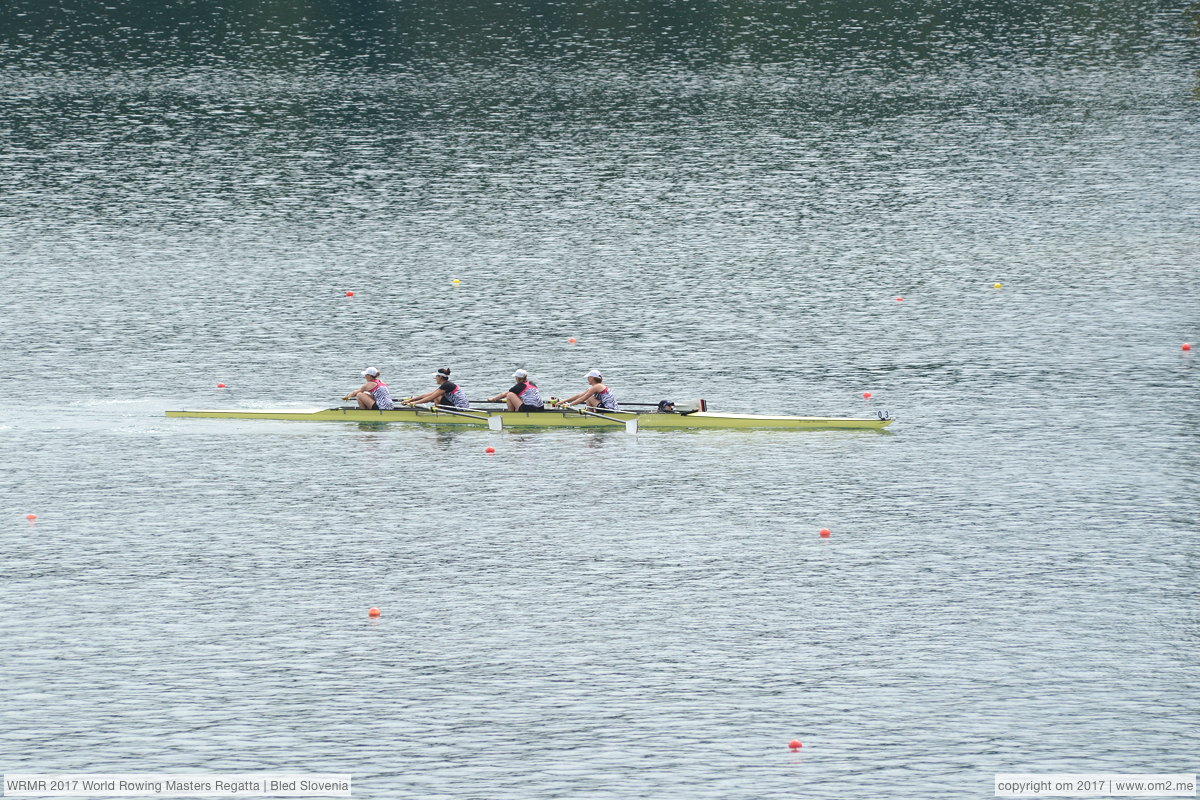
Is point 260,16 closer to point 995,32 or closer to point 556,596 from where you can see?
point 995,32

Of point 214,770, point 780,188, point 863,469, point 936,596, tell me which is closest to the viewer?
point 214,770

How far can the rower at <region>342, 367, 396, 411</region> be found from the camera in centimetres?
3859

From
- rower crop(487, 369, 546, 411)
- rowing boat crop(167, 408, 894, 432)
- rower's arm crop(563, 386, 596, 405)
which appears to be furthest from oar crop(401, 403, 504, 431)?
rower's arm crop(563, 386, 596, 405)

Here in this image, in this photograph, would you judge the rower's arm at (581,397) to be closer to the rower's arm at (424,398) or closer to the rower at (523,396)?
the rower at (523,396)

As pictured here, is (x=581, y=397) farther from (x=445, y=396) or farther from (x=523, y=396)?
(x=445, y=396)

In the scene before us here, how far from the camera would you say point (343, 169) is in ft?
221

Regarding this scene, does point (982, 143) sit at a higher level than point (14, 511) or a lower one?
higher

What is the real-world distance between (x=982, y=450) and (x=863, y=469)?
118 inches

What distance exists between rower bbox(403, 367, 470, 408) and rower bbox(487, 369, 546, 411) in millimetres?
989

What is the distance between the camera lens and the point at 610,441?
3781 cm

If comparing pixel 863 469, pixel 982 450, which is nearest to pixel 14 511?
pixel 863 469

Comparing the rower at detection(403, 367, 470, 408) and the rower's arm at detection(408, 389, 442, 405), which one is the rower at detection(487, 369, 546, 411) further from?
the rower's arm at detection(408, 389, 442, 405)

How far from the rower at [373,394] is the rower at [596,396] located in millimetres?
4221

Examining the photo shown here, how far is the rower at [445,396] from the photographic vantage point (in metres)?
38.6
